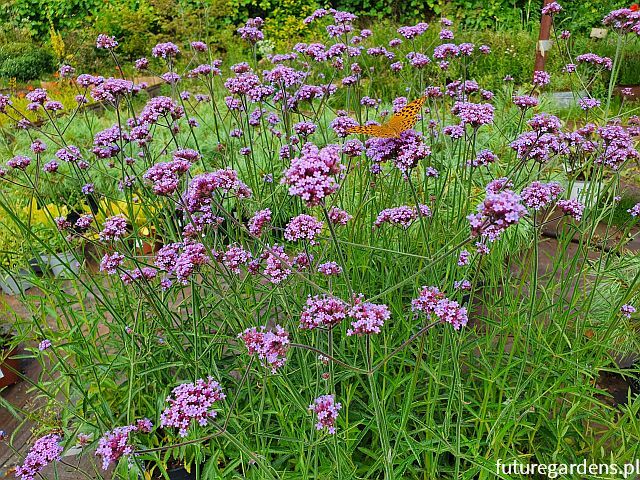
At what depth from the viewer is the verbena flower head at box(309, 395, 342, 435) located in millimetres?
1581

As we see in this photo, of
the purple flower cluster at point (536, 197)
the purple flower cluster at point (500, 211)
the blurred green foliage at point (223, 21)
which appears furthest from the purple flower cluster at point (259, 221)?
the blurred green foliage at point (223, 21)

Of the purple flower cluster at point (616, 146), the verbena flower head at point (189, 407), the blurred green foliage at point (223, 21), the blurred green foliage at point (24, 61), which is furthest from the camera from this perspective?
the blurred green foliage at point (24, 61)

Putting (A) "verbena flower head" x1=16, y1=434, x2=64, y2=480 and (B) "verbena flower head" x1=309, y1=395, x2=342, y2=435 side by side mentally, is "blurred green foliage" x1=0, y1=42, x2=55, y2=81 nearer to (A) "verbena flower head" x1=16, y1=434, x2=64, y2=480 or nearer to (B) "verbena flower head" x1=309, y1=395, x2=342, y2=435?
(A) "verbena flower head" x1=16, y1=434, x2=64, y2=480

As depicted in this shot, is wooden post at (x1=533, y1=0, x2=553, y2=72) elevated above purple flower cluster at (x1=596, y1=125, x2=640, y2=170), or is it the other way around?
purple flower cluster at (x1=596, y1=125, x2=640, y2=170)

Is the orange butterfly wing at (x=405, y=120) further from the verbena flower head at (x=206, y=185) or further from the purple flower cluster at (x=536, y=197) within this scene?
the verbena flower head at (x=206, y=185)

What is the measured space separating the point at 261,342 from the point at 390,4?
11.6m

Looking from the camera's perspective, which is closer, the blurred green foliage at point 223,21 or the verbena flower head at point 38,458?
the verbena flower head at point 38,458

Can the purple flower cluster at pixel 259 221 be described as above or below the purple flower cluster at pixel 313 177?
below

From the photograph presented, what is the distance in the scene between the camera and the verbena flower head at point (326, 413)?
1.58 m

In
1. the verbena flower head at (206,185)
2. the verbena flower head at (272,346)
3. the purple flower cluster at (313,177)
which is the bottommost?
the verbena flower head at (272,346)

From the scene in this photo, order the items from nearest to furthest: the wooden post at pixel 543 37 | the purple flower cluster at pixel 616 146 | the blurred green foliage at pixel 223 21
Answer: the purple flower cluster at pixel 616 146 < the wooden post at pixel 543 37 < the blurred green foliage at pixel 223 21

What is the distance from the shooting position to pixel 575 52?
8320 millimetres

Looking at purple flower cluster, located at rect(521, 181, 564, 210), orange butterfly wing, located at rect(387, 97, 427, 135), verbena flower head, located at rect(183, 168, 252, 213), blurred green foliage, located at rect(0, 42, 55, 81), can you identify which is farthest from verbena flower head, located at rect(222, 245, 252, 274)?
blurred green foliage, located at rect(0, 42, 55, 81)

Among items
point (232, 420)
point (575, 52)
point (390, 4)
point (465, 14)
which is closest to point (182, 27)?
point (390, 4)
